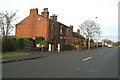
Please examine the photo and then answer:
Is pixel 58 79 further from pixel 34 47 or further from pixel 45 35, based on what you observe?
pixel 45 35

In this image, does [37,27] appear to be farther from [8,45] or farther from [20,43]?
[8,45]

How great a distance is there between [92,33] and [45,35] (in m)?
30.9

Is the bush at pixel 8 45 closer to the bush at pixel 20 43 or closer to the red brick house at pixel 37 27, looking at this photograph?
the bush at pixel 20 43

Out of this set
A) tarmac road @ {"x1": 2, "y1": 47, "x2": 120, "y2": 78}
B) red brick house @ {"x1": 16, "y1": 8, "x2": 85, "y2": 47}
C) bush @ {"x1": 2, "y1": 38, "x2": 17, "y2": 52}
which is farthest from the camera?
red brick house @ {"x1": 16, "y1": 8, "x2": 85, "y2": 47}

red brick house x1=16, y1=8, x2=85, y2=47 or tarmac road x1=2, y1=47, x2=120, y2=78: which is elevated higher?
red brick house x1=16, y1=8, x2=85, y2=47

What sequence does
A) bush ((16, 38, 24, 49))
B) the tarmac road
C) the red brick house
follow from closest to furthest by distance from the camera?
the tarmac road, bush ((16, 38, 24, 49)), the red brick house

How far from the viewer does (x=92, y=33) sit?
56812 millimetres

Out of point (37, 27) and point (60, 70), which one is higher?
point (37, 27)

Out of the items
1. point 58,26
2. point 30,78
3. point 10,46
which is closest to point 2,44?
point 10,46

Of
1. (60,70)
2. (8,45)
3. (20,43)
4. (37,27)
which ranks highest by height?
(37,27)

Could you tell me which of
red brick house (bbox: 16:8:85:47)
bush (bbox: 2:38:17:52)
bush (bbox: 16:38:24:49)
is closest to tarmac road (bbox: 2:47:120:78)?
bush (bbox: 2:38:17:52)

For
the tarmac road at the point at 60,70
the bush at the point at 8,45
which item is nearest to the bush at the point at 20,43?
the bush at the point at 8,45

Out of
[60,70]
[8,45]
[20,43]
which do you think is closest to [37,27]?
[20,43]

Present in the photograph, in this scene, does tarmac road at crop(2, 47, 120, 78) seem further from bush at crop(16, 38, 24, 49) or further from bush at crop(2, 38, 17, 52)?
bush at crop(16, 38, 24, 49)
